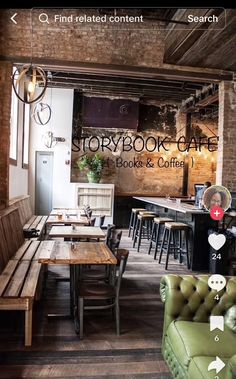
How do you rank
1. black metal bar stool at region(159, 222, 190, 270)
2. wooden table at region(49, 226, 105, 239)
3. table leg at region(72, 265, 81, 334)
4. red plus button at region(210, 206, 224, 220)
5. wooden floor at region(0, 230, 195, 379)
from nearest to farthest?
red plus button at region(210, 206, 224, 220), wooden floor at region(0, 230, 195, 379), table leg at region(72, 265, 81, 334), wooden table at region(49, 226, 105, 239), black metal bar stool at region(159, 222, 190, 270)

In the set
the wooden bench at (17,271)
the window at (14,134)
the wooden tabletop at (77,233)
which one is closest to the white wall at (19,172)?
the window at (14,134)

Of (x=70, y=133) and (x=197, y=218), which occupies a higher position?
(x=70, y=133)

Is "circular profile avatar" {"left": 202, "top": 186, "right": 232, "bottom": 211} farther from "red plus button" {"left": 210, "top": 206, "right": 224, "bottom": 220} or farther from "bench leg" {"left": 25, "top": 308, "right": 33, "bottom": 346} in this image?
"bench leg" {"left": 25, "top": 308, "right": 33, "bottom": 346}

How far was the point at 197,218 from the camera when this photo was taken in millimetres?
5188

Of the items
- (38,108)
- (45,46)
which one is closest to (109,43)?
(45,46)

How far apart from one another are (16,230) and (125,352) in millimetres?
2459

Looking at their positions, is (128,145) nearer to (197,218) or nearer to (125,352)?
(197,218)

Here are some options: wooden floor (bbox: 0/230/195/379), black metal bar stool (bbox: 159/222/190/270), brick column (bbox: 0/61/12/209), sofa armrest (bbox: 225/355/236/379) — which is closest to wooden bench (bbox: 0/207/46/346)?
wooden floor (bbox: 0/230/195/379)

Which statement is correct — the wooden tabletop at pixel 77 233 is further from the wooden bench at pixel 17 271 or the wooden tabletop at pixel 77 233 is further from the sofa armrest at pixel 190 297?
the sofa armrest at pixel 190 297

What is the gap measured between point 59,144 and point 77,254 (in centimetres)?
641

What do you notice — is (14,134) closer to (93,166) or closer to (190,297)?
(93,166)

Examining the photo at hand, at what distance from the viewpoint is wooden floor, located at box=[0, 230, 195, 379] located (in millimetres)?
2393

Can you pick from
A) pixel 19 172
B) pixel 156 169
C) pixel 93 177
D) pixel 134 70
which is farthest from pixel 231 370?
pixel 156 169

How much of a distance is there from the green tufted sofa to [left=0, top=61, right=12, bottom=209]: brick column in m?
3.63
